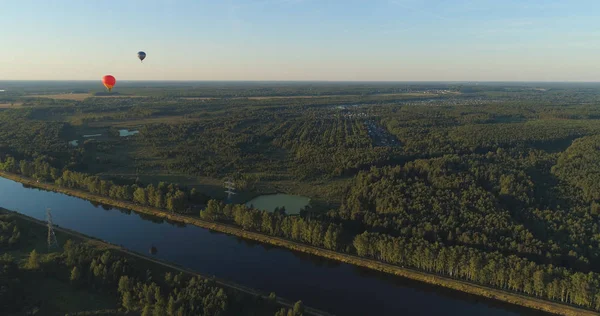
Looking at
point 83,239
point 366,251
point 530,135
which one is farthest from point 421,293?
point 530,135

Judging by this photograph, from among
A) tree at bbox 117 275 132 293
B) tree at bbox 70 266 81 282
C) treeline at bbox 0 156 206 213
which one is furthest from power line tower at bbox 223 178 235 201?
tree at bbox 117 275 132 293

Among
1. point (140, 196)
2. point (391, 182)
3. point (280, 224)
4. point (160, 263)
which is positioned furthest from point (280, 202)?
point (160, 263)

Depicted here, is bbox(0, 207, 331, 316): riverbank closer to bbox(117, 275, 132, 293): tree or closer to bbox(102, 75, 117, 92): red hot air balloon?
bbox(117, 275, 132, 293): tree

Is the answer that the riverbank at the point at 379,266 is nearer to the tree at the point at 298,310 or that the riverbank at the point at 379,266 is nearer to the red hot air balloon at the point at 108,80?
the tree at the point at 298,310

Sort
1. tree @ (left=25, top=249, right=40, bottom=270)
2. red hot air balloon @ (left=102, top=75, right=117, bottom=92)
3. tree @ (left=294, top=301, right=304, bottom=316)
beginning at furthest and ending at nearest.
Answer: red hot air balloon @ (left=102, top=75, right=117, bottom=92) → tree @ (left=25, top=249, right=40, bottom=270) → tree @ (left=294, top=301, right=304, bottom=316)

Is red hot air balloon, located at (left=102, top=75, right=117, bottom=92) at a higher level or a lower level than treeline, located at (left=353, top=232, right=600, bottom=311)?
higher

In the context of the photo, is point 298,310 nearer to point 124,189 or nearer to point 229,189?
point 229,189

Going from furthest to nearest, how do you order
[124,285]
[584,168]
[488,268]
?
[584,168]
[488,268]
[124,285]
